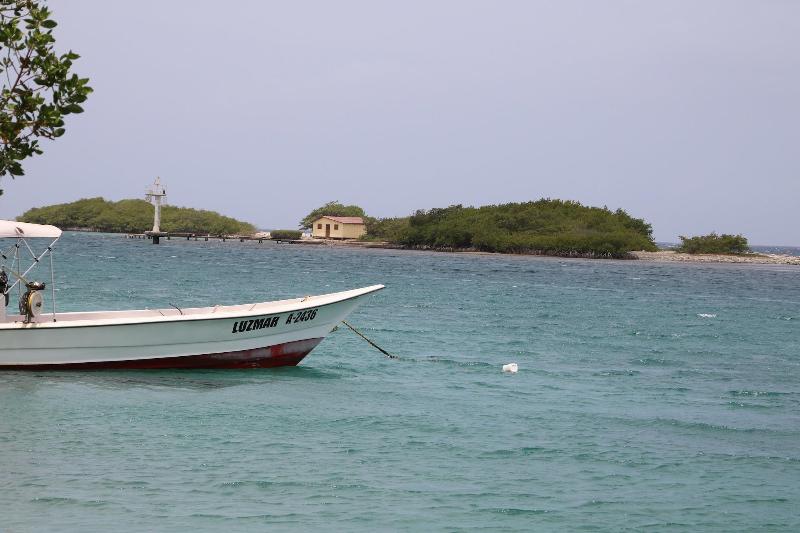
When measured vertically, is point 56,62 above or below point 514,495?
above

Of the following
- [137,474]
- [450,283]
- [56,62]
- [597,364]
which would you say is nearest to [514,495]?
[137,474]

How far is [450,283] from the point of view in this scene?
67000 mm

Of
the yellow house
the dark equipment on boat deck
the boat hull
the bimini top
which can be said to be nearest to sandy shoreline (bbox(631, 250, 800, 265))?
the yellow house

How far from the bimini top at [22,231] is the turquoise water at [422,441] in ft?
9.38

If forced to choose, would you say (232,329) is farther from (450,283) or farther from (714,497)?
(450,283)

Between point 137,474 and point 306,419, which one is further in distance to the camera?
point 306,419

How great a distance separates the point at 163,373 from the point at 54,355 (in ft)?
7.55

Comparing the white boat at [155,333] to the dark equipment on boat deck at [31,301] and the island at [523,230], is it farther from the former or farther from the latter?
the island at [523,230]

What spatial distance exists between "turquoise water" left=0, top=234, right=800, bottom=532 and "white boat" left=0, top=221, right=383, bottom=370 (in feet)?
1.28

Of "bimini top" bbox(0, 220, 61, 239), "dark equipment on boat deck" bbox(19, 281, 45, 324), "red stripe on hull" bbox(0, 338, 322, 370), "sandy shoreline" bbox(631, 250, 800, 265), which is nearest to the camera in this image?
"bimini top" bbox(0, 220, 61, 239)

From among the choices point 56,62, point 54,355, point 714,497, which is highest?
point 56,62

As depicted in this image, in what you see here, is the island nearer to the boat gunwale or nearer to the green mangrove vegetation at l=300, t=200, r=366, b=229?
the green mangrove vegetation at l=300, t=200, r=366, b=229

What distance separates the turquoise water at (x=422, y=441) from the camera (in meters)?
12.4

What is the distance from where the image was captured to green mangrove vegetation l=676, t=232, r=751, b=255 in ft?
513
